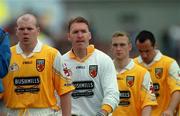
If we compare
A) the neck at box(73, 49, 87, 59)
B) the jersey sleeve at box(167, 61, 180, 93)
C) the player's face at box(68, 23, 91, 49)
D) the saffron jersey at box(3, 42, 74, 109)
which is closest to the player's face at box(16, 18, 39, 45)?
the saffron jersey at box(3, 42, 74, 109)

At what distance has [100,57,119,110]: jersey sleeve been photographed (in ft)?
56.3

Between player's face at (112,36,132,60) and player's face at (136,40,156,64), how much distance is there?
538 millimetres

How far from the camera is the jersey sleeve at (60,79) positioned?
55.2 feet

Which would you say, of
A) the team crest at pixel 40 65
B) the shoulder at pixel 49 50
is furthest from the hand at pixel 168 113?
the team crest at pixel 40 65

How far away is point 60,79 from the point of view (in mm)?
16875

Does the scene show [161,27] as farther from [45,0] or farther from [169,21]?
[45,0]

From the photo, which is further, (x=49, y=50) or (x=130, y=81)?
(x=130, y=81)

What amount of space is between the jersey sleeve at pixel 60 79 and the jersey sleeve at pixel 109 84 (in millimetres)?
651

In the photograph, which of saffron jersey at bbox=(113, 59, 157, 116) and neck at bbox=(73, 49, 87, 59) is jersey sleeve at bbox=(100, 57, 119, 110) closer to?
neck at bbox=(73, 49, 87, 59)

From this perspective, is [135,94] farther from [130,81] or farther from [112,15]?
[112,15]

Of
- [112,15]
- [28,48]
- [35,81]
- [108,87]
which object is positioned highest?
[112,15]

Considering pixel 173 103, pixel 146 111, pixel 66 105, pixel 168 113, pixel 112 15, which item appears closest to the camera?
pixel 66 105

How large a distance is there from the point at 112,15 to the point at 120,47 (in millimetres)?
20812

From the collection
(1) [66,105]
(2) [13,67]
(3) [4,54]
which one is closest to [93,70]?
(1) [66,105]
